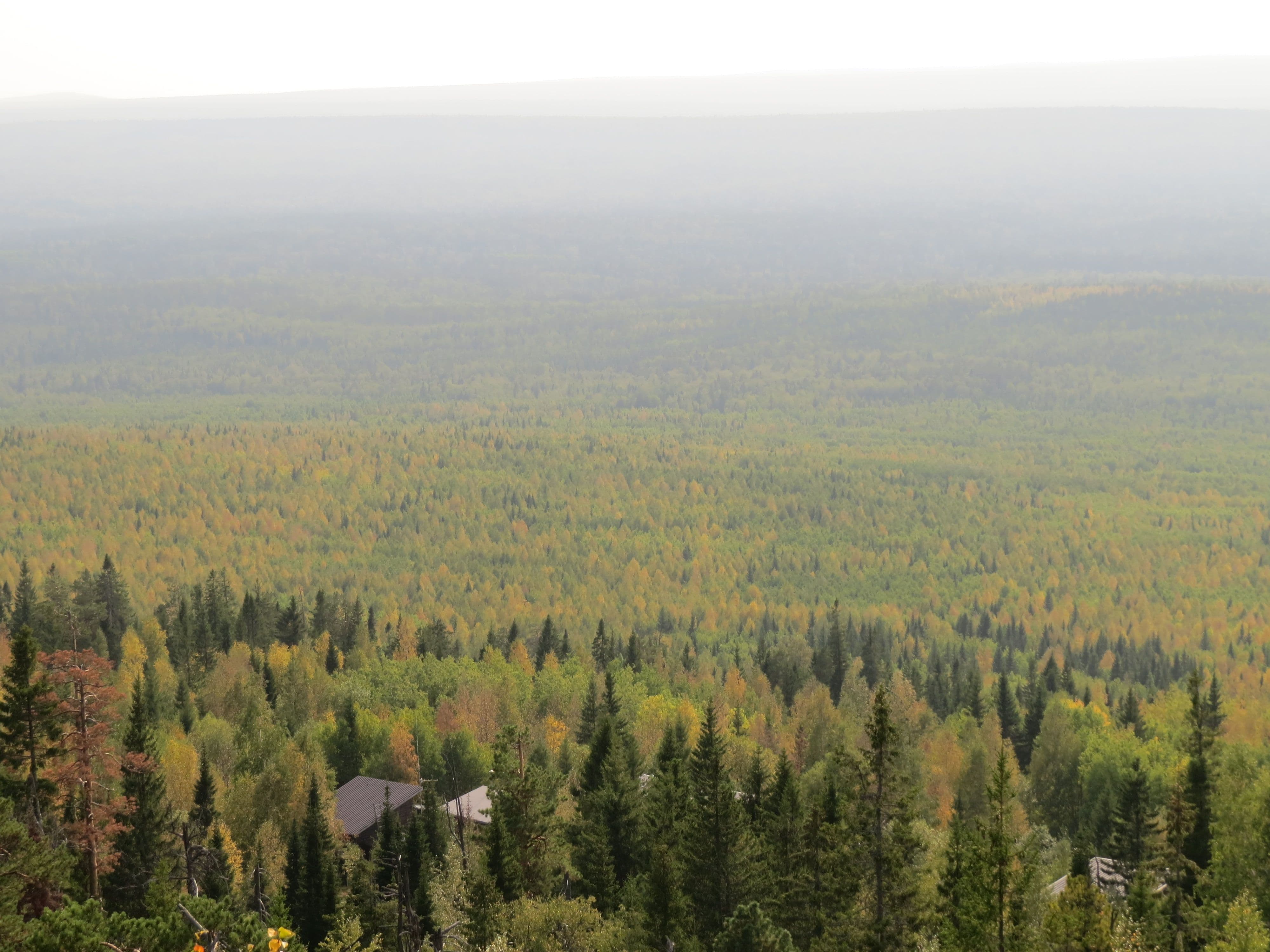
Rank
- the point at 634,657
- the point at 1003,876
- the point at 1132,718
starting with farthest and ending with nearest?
the point at 634,657 → the point at 1132,718 → the point at 1003,876

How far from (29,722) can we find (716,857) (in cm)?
2406

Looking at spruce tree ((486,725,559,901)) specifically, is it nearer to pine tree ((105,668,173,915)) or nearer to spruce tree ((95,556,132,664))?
pine tree ((105,668,173,915))

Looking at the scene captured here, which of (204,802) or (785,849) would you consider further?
(204,802)

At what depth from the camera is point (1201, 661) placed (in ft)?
655

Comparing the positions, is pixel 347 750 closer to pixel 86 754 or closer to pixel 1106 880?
pixel 1106 880

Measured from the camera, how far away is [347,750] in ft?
319

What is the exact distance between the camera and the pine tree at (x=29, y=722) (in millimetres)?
40500

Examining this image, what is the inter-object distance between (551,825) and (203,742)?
44.5m

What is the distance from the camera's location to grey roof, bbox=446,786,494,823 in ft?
253

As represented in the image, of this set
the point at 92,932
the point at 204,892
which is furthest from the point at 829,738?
the point at 92,932

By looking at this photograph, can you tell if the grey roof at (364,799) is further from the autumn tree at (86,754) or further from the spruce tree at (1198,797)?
the spruce tree at (1198,797)

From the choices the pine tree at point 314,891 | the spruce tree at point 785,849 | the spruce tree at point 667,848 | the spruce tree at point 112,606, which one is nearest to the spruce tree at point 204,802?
the pine tree at point 314,891

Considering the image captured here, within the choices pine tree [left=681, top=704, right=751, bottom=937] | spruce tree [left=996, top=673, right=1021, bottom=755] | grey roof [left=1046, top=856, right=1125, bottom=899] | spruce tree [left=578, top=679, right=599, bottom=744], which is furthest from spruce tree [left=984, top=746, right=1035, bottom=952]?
spruce tree [left=996, top=673, right=1021, bottom=755]

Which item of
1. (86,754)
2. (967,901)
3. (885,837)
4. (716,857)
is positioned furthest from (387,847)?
(967,901)
